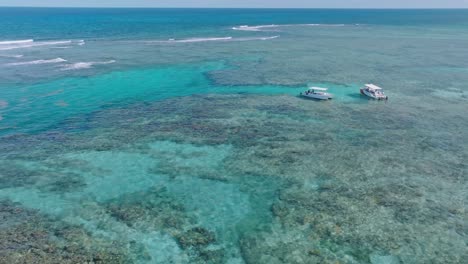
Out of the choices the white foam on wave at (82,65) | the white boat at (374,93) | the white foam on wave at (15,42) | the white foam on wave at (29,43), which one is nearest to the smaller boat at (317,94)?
Answer: the white boat at (374,93)

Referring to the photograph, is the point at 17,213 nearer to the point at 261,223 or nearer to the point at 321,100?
the point at 261,223

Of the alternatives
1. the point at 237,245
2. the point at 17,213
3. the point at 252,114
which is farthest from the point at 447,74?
the point at 17,213

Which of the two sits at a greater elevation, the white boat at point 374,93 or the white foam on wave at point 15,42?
the white foam on wave at point 15,42

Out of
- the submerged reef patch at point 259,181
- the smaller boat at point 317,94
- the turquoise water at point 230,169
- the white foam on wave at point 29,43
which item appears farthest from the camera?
the white foam on wave at point 29,43

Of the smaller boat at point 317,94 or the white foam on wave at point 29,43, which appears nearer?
the smaller boat at point 317,94

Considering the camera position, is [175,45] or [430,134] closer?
[430,134]

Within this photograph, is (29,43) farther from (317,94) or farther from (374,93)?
(374,93)

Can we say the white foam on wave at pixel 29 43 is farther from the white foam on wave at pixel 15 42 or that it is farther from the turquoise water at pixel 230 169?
the turquoise water at pixel 230 169

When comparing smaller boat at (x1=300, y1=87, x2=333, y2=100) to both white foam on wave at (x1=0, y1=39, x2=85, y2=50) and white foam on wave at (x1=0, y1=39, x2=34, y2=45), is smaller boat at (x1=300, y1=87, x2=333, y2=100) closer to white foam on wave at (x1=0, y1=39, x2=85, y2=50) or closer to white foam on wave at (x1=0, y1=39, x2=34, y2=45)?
white foam on wave at (x1=0, y1=39, x2=85, y2=50)
